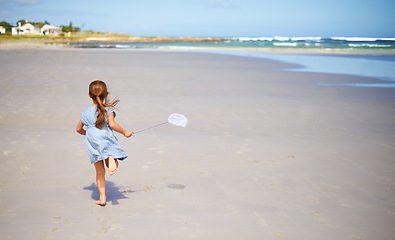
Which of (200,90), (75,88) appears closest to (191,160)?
(200,90)

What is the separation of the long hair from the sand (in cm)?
95

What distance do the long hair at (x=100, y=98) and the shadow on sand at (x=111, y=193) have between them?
87 cm

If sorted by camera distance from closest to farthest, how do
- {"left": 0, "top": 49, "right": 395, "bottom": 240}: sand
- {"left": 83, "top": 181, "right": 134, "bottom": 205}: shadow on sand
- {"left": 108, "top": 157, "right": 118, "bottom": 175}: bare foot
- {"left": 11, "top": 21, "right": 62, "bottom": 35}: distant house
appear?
{"left": 0, "top": 49, "right": 395, "bottom": 240}: sand < {"left": 108, "top": 157, "right": 118, "bottom": 175}: bare foot < {"left": 83, "top": 181, "right": 134, "bottom": 205}: shadow on sand < {"left": 11, "top": 21, "right": 62, "bottom": 35}: distant house

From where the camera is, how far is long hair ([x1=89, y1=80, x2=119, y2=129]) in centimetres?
371

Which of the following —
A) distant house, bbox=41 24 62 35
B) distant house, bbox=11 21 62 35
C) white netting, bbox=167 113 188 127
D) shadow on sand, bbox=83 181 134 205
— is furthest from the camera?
distant house, bbox=41 24 62 35

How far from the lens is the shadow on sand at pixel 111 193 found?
4.10m

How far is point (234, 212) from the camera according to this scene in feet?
12.4

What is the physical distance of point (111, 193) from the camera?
429 cm

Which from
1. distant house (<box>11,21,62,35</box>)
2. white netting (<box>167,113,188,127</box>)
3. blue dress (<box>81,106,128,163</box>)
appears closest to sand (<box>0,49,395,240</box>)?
blue dress (<box>81,106,128,163</box>)

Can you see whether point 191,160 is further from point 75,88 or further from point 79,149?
point 75,88

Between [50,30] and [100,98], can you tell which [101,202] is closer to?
[100,98]

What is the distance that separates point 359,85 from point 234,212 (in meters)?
12.3

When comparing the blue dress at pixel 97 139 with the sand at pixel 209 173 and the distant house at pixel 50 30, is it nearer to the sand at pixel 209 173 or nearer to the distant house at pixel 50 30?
the sand at pixel 209 173

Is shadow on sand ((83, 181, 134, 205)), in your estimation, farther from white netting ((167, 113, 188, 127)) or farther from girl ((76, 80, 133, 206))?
white netting ((167, 113, 188, 127))
